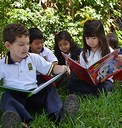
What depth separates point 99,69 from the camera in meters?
2.58

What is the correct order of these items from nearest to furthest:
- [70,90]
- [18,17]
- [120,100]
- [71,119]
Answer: [71,119], [120,100], [70,90], [18,17]

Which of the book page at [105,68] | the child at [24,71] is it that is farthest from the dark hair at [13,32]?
the book page at [105,68]

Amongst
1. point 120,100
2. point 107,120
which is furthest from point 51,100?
point 120,100

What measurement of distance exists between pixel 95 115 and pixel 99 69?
Result: 0.40m

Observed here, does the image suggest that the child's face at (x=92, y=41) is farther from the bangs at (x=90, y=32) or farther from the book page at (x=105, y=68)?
the book page at (x=105, y=68)

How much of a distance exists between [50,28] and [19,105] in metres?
3.82

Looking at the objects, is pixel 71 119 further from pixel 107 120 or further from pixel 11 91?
pixel 11 91

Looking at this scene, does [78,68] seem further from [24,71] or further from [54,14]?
[54,14]

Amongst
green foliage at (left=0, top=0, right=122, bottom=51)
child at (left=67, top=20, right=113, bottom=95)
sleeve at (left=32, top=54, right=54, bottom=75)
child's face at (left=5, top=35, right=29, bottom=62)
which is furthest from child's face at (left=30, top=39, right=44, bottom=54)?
green foliage at (left=0, top=0, right=122, bottom=51)

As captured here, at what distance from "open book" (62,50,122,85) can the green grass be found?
16 centimetres

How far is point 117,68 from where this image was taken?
2822 mm

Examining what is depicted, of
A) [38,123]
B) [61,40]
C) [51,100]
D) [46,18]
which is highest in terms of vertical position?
[46,18]

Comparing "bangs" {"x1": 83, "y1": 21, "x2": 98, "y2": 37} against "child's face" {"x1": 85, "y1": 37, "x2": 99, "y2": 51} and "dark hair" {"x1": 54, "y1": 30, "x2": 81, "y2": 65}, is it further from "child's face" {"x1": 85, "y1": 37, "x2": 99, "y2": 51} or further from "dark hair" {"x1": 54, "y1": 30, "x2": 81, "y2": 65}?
"dark hair" {"x1": 54, "y1": 30, "x2": 81, "y2": 65}

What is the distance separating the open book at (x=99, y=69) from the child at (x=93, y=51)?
0.08 meters
